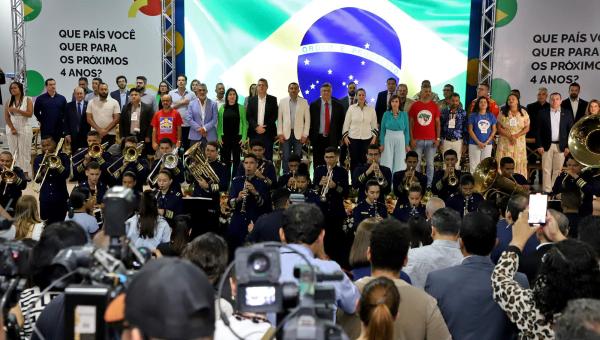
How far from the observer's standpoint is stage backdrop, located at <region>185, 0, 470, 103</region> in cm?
1369

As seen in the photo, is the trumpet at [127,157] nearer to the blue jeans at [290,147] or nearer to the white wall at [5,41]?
the blue jeans at [290,147]

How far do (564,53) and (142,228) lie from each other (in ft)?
30.3

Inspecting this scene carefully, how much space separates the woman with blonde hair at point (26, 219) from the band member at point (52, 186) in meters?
3.42

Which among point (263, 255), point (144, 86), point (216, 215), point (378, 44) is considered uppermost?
point (378, 44)

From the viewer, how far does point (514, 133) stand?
38.8ft

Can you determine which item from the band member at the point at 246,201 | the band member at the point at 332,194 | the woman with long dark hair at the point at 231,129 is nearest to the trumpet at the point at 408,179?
the band member at the point at 332,194

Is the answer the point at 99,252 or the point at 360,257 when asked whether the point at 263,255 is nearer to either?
the point at 99,252

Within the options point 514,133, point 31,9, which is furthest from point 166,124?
point 514,133

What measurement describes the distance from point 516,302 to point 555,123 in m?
9.26

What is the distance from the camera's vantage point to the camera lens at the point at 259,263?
2277mm

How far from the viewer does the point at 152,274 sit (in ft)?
5.56

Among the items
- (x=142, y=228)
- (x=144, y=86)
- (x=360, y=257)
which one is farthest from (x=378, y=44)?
(x=360, y=257)

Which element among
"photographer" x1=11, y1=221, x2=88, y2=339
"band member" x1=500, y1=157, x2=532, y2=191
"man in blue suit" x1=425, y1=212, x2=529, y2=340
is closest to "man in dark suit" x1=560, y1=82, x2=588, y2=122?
"band member" x1=500, y1=157, x2=532, y2=191

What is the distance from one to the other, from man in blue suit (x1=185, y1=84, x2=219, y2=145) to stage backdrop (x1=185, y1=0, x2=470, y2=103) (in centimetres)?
173
